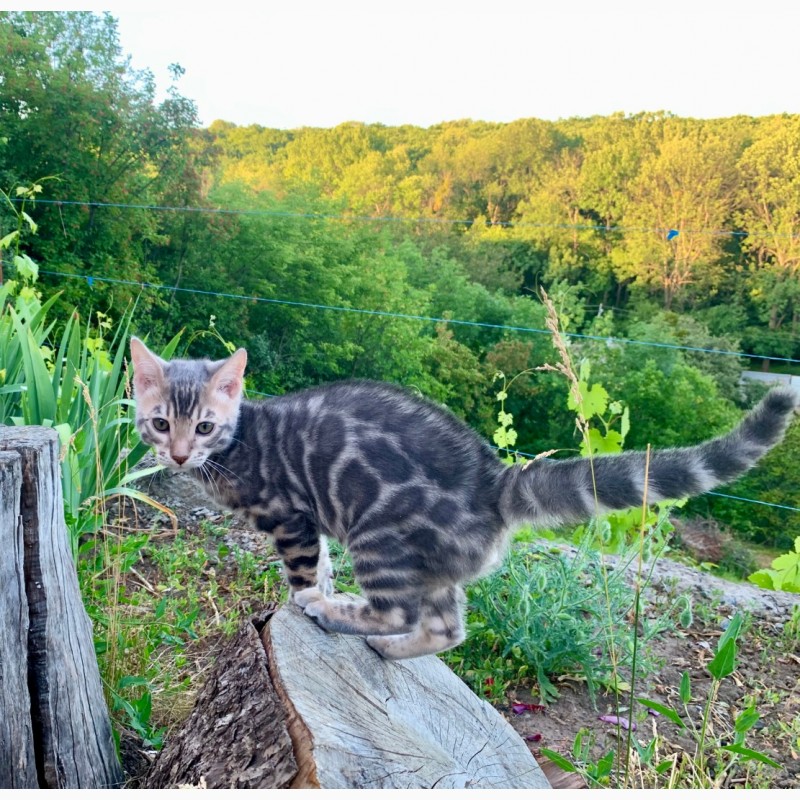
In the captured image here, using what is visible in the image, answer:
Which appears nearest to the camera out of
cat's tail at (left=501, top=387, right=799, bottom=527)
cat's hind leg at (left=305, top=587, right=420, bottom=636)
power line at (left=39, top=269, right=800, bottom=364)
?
cat's tail at (left=501, top=387, right=799, bottom=527)

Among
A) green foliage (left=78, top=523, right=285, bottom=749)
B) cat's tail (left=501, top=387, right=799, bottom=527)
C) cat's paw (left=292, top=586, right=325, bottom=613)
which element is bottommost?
green foliage (left=78, top=523, right=285, bottom=749)

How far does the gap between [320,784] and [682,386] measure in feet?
6.29

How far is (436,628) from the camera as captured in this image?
1537 millimetres

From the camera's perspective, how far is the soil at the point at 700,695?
1612mm

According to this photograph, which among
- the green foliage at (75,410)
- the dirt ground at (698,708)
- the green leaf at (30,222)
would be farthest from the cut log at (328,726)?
the green leaf at (30,222)

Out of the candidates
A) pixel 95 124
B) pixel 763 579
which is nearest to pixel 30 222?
pixel 95 124

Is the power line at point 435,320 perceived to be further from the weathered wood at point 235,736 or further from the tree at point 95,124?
the weathered wood at point 235,736

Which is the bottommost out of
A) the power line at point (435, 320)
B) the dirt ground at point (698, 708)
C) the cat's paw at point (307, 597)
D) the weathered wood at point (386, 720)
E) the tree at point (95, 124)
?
the dirt ground at point (698, 708)

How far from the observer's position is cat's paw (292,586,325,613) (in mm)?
1460

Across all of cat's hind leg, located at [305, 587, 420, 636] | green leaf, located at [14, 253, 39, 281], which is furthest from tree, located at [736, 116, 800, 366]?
green leaf, located at [14, 253, 39, 281]

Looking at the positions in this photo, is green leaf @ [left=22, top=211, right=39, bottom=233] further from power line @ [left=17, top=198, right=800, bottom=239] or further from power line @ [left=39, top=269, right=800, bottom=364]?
power line @ [left=39, top=269, right=800, bottom=364]

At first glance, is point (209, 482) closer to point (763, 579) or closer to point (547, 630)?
point (547, 630)

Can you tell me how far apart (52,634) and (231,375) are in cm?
64
